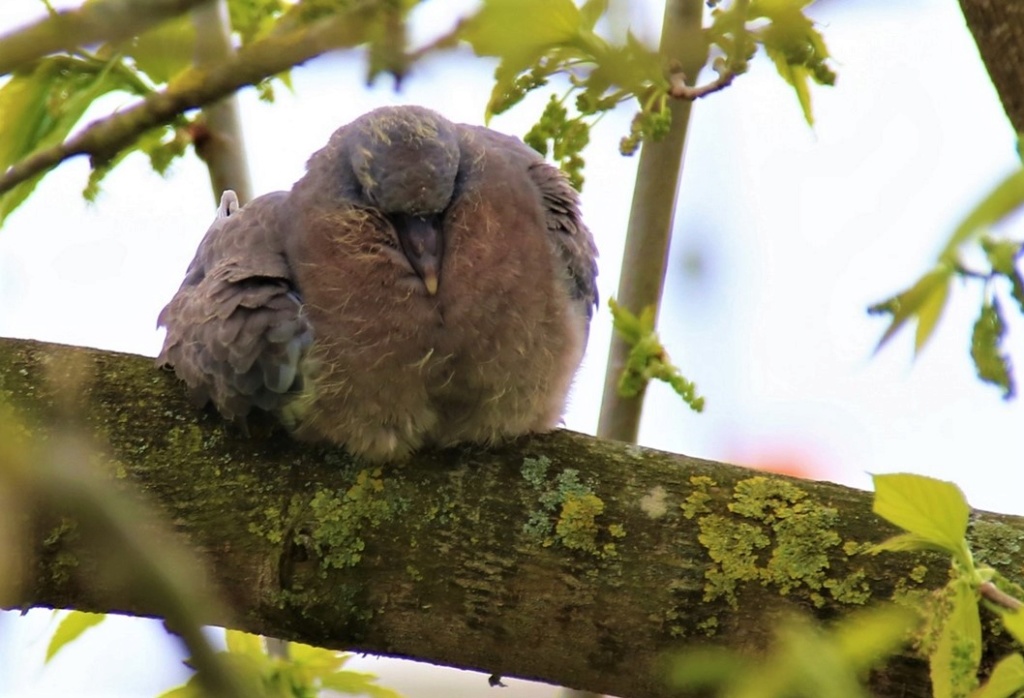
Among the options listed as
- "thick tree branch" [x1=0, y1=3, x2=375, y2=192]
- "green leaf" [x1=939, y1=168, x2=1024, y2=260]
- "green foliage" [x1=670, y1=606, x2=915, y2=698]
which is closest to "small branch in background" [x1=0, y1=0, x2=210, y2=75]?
"thick tree branch" [x1=0, y1=3, x2=375, y2=192]

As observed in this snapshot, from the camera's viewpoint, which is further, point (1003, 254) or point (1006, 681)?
point (1006, 681)

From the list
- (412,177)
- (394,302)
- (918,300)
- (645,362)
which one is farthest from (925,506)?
(412,177)

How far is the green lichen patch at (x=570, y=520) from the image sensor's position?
85.1 inches

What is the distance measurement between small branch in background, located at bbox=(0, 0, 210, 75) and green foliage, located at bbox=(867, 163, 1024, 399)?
610 millimetres

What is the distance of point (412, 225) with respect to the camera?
8.55ft

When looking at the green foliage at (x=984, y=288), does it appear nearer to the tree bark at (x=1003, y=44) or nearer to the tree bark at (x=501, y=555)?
the tree bark at (x=1003, y=44)

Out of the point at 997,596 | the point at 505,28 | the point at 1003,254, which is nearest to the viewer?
the point at 505,28

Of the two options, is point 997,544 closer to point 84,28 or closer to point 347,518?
point 347,518

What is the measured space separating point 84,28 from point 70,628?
64.9 inches

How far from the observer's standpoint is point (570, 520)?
85.7 inches

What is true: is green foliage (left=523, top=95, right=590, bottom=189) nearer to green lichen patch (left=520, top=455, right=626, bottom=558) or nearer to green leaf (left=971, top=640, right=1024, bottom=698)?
green lichen patch (left=520, top=455, right=626, bottom=558)

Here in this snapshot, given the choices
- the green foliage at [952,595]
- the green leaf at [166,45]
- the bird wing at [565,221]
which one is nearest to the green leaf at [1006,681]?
the green foliage at [952,595]

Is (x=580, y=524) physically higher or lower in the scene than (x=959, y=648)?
higher

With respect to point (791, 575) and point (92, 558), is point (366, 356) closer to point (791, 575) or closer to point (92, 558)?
point (92, 558)
